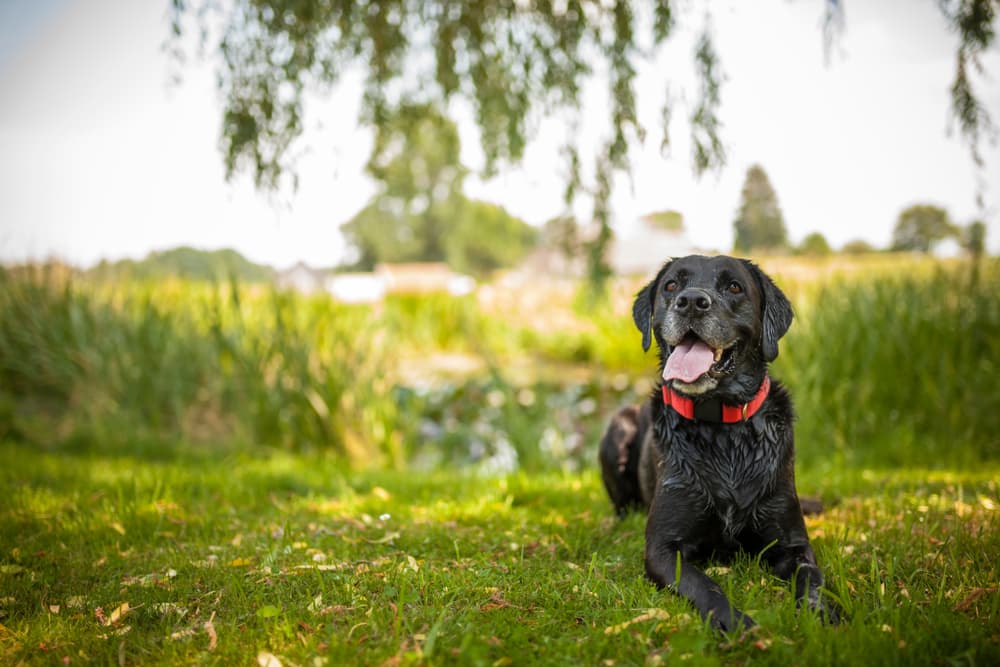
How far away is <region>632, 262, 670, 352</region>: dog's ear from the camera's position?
3348 mm

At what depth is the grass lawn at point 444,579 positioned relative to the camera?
2105mm

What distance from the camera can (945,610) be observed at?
227 cm

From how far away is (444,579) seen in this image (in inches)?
105

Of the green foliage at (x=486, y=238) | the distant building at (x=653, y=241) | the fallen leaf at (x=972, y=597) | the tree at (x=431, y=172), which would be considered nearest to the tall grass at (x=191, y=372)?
the tree at (x=431, y=172)

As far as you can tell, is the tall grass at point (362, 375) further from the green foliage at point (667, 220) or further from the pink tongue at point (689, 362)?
the pink tongue at point (689, 362)

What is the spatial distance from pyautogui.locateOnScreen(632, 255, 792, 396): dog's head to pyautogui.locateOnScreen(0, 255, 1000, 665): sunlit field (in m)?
0.82

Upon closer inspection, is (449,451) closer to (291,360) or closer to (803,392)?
(291,360)

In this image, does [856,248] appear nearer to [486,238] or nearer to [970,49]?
[970,49]

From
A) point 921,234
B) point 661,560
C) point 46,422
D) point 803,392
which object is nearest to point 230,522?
point 661,560

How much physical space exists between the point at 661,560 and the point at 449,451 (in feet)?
15.6

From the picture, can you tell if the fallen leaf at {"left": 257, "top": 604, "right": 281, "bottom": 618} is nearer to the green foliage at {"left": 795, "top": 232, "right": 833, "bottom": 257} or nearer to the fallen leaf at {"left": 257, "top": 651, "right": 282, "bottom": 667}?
the fallen leaf at {"left": 257, "top": 651, "right": 282, "bottom": 667}

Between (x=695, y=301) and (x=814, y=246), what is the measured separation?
5455mm

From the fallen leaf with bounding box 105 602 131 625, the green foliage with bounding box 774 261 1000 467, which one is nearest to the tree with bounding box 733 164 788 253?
the green foliage with bounding box 774 261 1000 467

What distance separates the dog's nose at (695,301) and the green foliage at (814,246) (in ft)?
16.9
